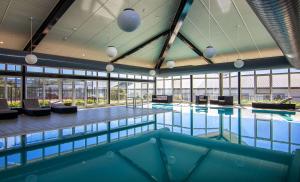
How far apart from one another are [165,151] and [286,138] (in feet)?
11.0

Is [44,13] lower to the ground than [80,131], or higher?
higher

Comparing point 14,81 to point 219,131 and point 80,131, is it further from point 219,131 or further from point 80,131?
point 219,131

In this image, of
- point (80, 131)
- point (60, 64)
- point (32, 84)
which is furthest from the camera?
point (32, 84)

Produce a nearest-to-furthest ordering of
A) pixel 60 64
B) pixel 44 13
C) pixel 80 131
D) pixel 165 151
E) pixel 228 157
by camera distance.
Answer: pixel 228 157
pixel 165 151
pixel 80 131
pixel 44 13
pixel 60 64

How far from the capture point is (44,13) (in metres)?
6.64

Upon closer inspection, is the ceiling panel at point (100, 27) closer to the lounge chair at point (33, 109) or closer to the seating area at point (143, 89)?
the seating area at point (143, 89)

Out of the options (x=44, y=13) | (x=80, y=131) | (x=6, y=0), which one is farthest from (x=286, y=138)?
(x=6, y=0)

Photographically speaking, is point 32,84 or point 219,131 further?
point 32,84

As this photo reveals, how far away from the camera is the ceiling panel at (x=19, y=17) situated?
607 cm

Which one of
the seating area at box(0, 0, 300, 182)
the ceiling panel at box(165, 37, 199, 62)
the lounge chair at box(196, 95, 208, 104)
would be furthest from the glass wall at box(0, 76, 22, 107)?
the lounge chair at box(196, 95, 208, 104)

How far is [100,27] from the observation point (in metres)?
8.41

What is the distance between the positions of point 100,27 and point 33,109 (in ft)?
14.7

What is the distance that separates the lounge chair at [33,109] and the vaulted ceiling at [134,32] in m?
2.58

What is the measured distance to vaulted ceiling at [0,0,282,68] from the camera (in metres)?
6.76
